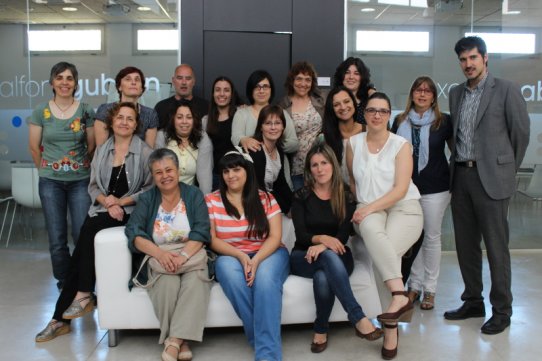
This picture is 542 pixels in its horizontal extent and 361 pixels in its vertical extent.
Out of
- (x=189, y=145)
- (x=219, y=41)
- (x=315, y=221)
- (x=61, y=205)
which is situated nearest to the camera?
(x=315, y=221)

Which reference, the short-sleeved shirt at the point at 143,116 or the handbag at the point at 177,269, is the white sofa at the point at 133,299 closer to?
the handbag at the point at 177,269

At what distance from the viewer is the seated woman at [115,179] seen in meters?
3.64

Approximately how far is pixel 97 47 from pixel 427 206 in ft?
11.5

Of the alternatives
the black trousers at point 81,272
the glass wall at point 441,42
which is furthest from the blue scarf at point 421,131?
the black trousers at point 81,272

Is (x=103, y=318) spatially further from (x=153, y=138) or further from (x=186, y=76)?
(x=186, y=76)

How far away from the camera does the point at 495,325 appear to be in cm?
365

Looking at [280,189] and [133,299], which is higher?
[280,189]

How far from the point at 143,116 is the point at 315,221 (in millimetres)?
1505

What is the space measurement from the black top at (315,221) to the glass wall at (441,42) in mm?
2546

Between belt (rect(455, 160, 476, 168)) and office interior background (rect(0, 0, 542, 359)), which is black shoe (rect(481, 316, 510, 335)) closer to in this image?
belt (rect(455, 160, 476, 168))

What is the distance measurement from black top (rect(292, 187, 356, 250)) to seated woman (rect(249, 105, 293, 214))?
17.2 inches

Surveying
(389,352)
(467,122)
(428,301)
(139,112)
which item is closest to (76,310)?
(139,112)

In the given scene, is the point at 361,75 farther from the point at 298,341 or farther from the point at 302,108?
the point at 298,341

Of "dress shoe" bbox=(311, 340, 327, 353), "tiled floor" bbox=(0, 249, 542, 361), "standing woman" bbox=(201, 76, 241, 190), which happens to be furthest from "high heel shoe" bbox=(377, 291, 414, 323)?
"standing woman" bbox=(201, 76, 241, 190)
